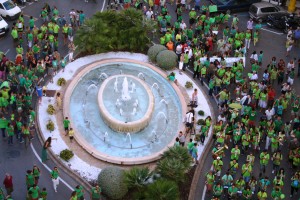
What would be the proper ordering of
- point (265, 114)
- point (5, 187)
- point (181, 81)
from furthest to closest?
point (181, 81) → point (265, 114) → point (5, 187)

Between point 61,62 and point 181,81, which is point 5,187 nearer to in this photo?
point 61,62

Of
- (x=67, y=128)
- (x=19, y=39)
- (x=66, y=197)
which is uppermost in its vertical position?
(x=19, y=39)

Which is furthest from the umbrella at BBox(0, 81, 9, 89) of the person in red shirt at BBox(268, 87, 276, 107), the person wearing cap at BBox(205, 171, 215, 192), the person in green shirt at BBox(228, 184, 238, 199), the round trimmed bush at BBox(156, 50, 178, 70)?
the person in red shirt at BBox(268, 87, 276, 107)

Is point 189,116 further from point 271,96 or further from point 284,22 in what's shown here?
point 284,22

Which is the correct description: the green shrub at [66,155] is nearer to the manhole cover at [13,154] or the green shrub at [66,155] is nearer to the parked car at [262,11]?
the manhole cover at [13,154]

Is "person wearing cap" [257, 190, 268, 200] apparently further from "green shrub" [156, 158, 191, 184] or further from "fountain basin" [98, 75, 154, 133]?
"fountain basin" [98, 75, 154, 133]

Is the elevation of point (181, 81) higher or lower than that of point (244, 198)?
higher

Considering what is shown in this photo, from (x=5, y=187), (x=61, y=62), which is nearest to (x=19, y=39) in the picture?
(x=61, y=62)
